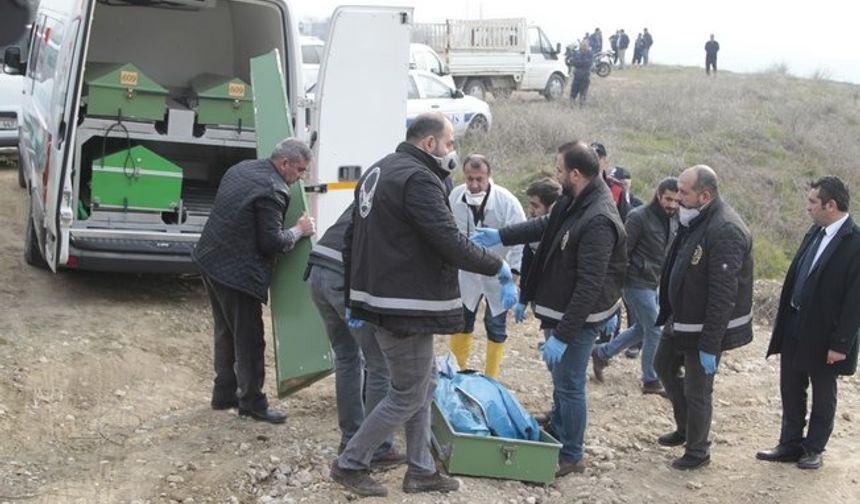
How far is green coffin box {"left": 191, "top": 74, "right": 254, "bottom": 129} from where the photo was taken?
8609 millimetres

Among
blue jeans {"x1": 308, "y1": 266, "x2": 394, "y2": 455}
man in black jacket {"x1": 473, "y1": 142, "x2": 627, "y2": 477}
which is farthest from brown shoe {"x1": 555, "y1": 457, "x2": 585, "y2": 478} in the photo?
blue jeans {"x1": 308, "y1": 266, "x2": 394, "y2": 455}

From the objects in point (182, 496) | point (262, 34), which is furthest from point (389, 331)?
point (262, 34)

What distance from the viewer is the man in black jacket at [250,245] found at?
589 centimetres

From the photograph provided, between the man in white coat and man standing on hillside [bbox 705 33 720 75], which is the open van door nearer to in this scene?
the man in white coat

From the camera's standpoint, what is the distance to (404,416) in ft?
16.3

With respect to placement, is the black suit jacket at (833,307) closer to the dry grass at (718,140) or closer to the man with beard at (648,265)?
the man with beard at (648,265)

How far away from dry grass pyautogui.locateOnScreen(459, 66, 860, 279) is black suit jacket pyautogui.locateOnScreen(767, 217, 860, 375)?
7.51m

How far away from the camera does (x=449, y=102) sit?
18.0 metres

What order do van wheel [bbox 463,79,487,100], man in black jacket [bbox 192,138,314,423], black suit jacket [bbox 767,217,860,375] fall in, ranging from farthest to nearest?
van wheel [bbox 463,79,487,100] → man in black jacket [bbox 192,138,314,423] → black suit jacket [bbox 767,217,860,375]

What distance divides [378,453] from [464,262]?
1.34 m

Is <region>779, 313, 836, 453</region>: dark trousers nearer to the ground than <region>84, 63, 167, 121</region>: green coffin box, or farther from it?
nearer to the ground

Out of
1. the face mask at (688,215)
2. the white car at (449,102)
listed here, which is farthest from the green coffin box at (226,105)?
the white car at (449,102)

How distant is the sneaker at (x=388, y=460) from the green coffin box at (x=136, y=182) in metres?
3.64

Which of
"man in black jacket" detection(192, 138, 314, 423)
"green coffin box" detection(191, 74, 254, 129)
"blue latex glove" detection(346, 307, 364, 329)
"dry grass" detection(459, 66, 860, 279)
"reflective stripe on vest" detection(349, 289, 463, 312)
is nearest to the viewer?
"reflective stripe on vest" detection(349, 289, 463, 312)
